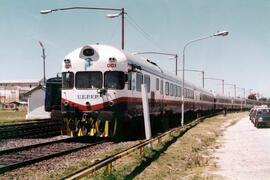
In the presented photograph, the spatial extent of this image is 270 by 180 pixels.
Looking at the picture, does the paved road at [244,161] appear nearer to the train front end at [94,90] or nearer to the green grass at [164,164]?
the green grass at [164,164]

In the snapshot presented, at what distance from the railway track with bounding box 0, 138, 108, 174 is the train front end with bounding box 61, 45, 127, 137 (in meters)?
0.99

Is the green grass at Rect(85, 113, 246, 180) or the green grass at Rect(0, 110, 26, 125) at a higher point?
the green grass at Rect(0, 110, 26, 125)

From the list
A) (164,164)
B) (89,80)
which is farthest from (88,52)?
(164,164)

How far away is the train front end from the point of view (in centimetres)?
1725

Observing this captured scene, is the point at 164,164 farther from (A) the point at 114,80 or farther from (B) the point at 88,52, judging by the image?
(B) the point at 88,52

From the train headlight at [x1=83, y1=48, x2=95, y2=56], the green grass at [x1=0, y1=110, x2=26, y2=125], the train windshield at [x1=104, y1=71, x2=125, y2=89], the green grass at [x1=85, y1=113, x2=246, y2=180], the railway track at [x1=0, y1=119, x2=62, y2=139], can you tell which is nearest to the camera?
the green grass at [x1=85, y1=113, x2=246, y2=180]

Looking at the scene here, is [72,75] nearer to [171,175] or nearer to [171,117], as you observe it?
[171,175]

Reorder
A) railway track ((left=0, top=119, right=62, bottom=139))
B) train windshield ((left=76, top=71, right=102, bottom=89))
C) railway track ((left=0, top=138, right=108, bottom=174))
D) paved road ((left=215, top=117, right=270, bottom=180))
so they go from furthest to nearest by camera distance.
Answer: railway track ((left=0, top=119, right=62, bottom=139)) < train windshield ((left=76, top=71, right=102, bottom=89)) < railway track ((left=0, top=138, right=108, bottom=174)) < paved road ((left=215, top=117, right=270, bottom=180))

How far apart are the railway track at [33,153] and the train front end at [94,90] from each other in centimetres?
99

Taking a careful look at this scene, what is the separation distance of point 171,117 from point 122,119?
480 inches

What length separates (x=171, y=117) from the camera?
95.6ft

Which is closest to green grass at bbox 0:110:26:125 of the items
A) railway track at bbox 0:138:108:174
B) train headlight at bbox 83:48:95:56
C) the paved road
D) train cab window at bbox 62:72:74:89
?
train cab window at bbox 62:72:74:89

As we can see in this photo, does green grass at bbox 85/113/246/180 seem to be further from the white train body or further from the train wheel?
the white train body

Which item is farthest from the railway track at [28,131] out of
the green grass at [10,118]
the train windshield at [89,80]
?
the green grass at [10,118]
